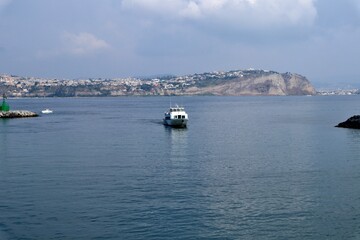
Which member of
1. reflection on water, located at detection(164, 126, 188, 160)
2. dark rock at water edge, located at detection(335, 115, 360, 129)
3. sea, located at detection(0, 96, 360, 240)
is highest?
dark rock at water edge, located at detection(335, 115, 360, 129)

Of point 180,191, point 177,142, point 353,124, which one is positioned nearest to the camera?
point 180,191

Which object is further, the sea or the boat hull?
the boat hull

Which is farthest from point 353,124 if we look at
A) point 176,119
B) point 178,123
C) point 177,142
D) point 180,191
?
point 180,191

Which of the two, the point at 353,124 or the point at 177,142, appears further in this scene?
the point at 353,124

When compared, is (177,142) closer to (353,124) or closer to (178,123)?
(178,123)

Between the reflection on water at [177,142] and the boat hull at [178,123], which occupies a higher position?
the boat hull at [178,123]

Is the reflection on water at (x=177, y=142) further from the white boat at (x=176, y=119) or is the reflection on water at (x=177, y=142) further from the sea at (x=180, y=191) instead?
the white boat at (x=176, y=119)

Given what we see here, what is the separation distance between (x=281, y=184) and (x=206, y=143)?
22825 mm

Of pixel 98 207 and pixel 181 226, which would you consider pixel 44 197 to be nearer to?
pixel 98 207

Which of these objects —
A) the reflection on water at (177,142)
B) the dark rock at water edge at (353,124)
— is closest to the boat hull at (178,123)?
the reflection on water at (177,142)

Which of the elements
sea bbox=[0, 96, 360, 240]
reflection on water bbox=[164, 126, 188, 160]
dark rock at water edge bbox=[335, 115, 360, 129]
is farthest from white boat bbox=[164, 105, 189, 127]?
sea bbox=[0, 96, 360, 240]

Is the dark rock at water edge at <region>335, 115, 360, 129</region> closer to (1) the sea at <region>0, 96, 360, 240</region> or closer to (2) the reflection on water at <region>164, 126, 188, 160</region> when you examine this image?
(1) the sea at <region>0, 96, 360, 240</region>

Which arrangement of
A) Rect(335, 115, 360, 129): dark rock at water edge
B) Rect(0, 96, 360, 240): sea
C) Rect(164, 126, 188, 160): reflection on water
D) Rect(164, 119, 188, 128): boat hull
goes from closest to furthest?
Rect(0, 96, 360, 240): sea → Rect(164, 126, 188, 160): reflection on water → Rect(335, 115, 360, 129): dark rock at water edge → Rect(164, 119, 188, 128): boat hull

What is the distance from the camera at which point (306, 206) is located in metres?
25.1
